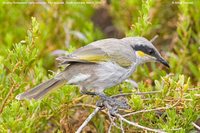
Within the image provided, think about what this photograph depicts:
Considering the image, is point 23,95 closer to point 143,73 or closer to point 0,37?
point 143,73

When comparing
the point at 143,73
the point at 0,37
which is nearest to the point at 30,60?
the point at 143,73

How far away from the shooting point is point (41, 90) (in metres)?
4.46

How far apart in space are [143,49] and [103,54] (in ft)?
1.43

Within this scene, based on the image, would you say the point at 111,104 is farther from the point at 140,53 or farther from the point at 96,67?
the point at 140,53

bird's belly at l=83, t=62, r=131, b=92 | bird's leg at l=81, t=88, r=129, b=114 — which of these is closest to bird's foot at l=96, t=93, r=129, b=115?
bird's leg at l=81, t=88, r=129, b=114

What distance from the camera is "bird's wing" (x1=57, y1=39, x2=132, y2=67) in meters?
4.58

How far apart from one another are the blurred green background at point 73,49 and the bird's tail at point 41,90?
8 cm

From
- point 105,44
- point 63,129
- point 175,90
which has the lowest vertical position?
point 63,129

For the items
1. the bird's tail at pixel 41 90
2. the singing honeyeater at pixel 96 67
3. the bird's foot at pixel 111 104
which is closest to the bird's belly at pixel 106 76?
the singing honeyeater at pixel 96 67

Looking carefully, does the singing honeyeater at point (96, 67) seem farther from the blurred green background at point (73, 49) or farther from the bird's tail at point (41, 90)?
the blurred green background at point (73, 49)

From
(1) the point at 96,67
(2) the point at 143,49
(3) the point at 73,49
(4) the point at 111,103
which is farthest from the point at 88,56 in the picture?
(2) the point at 143,49

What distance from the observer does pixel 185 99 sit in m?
4.22

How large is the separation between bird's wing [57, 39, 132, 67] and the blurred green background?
0.24 meters

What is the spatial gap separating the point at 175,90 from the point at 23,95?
1.25 meters
